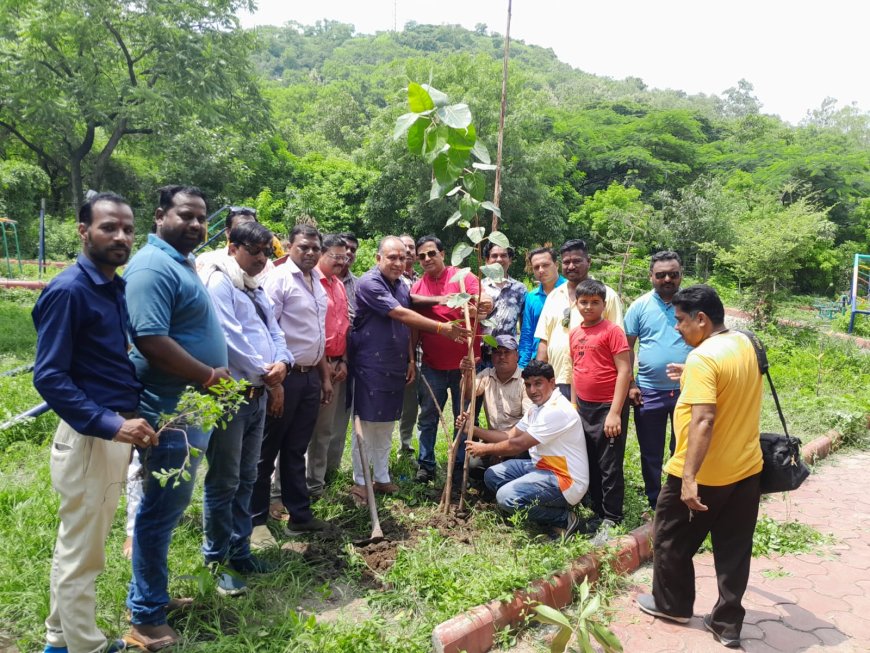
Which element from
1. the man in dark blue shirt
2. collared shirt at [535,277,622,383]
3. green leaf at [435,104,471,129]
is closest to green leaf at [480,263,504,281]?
green leaf at [435,104,471,129]

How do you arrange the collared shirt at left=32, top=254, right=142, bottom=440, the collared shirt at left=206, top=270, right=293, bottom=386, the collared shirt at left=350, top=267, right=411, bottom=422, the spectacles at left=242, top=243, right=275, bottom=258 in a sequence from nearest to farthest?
the collared shirt at left=32, top=254, right=142, bottom=440
the collared shirt at left=206, top=270, right=293, bottom=386
the spectacles at left=242, top=243, right=275, bottom=258
the collared shirt at left=350, top=267, right=411, bottom=422

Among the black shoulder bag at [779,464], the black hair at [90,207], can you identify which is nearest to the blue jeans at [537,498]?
the black shoulder bag at [779,464]

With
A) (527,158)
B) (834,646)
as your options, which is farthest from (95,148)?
(834,646)

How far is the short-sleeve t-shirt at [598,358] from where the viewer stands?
402 centimetres

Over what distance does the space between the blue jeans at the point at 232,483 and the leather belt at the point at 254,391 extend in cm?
3

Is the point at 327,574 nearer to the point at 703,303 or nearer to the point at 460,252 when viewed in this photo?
the point at 460,252

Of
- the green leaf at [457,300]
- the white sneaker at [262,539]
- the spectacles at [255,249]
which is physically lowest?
the white sneaker at [262,539]

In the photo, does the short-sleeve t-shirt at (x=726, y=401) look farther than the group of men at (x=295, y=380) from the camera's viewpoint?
Yes

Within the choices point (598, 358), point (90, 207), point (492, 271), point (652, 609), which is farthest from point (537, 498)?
point (90, 207)

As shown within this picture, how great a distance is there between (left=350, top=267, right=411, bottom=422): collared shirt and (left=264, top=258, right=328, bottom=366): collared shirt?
0.51m

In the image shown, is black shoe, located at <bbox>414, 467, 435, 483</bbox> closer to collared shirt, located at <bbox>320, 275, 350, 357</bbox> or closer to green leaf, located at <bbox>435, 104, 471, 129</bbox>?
collared shirt, located at <bbox>320, 275, 350, 357</bbox>

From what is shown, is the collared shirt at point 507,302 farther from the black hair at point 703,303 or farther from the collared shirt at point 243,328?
the collared shirt at point 243,328

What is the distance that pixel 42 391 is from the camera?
217cm

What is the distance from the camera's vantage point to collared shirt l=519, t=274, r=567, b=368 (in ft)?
16.3
